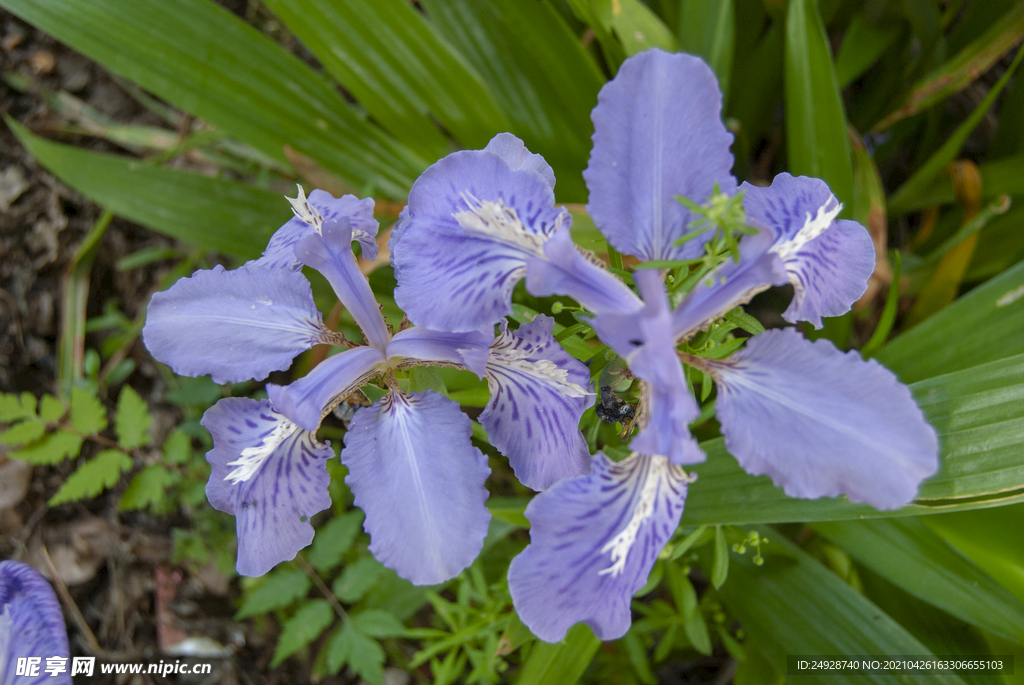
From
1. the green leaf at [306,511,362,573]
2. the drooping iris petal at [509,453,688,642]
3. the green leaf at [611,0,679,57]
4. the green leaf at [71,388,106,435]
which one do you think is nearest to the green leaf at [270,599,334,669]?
the green leaf at [306,511,362,573]

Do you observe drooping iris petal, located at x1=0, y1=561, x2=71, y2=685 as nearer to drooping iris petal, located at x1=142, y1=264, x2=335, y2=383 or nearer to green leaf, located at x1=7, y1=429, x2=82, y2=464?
green leaf, located at x1=7, y1=429, x2=82, y2=464

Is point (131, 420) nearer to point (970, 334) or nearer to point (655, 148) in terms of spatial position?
point (655, 148)

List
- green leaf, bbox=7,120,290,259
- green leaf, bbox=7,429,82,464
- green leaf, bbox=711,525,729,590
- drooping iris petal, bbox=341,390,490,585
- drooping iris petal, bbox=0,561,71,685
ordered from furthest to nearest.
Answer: green leaf, bbox=7,120,290,259, green leaf, bbox=7,429,82,464, drooping iris petal, bbox=0,561,71,685, green leaf, bbox=711,525,729,590, drooping iris petal, bbox=341,390,490,585

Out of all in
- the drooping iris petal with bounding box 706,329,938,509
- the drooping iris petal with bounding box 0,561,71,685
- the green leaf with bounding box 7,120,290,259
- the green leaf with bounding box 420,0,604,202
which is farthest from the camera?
the green leaf with bounding box 7,120,290,259

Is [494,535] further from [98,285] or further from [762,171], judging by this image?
[98,285]

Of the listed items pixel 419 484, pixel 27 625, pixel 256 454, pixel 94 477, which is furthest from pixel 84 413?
pixel 419 484

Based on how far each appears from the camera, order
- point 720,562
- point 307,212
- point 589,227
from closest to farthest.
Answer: point 307,212 → point 720,562 → point 589,227

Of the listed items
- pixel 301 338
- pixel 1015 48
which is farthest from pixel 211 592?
pixel 1015 48
